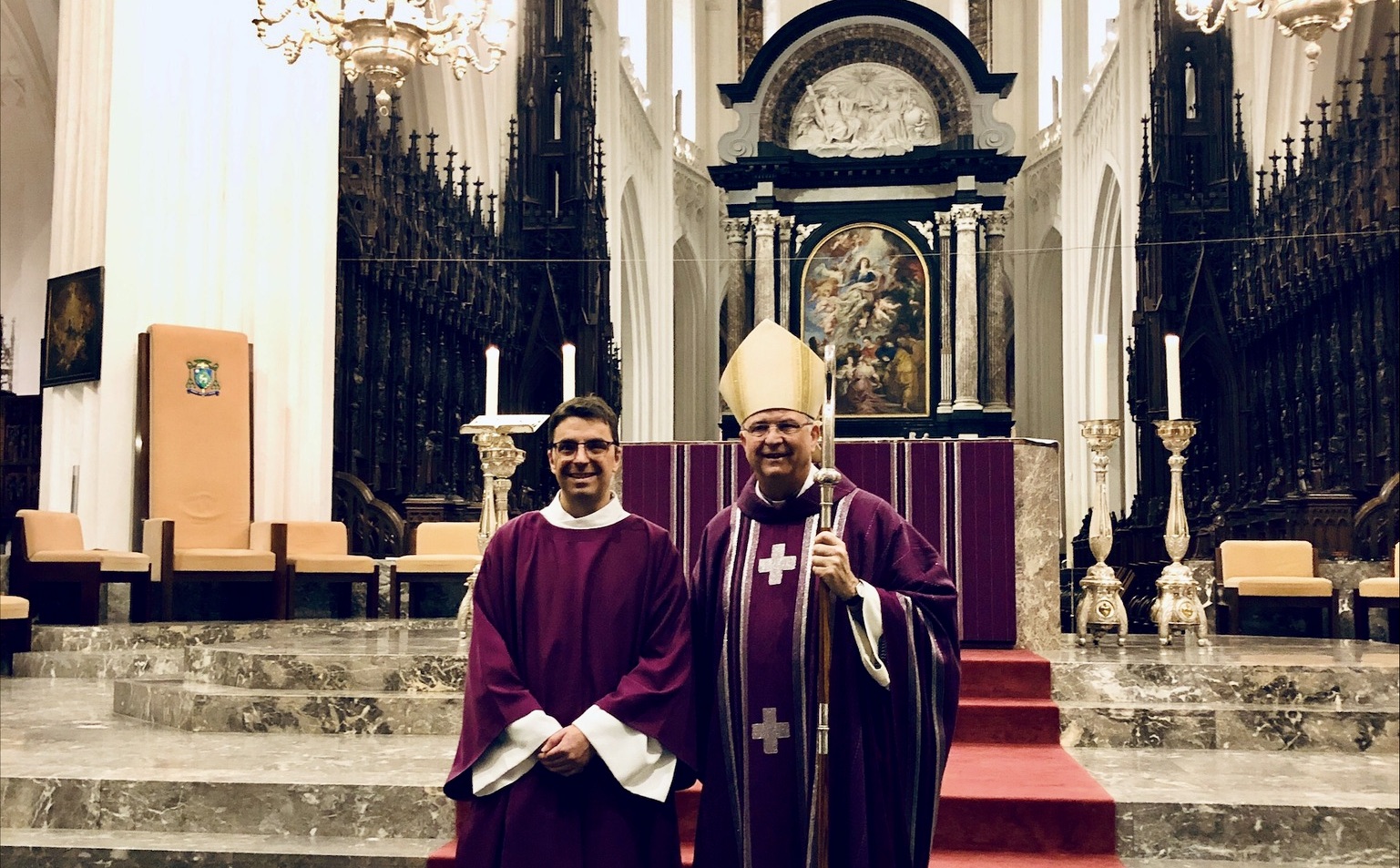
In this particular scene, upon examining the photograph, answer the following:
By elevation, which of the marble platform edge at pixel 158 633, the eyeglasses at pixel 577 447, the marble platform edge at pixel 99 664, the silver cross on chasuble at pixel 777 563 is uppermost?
the eyeglasses at pixel 577 447

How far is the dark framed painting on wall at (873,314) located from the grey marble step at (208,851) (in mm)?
14035

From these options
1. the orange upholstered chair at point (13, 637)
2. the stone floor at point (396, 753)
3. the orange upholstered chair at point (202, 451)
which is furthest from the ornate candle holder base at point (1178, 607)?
the orange upholstered chair at point (13, 637)

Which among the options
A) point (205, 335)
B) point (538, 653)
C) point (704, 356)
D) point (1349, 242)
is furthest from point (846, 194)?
point (538, 653)

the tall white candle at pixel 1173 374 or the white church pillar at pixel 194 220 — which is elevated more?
the white church pillar at pixel 194 220

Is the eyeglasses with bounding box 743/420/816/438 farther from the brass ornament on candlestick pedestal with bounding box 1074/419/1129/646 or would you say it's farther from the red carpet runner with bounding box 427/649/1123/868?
the brass ornament on candlestick pedestal with bounding box 1074/419/1129/646

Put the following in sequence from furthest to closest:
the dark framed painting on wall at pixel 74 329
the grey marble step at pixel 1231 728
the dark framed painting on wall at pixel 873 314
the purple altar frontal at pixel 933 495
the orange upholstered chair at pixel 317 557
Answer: the dark framed painting on wall at pixel 873 314
the dark framed painting on wall at pixel 74 329
the orange upholstered chair at pixel 317 557
the purple altar frontal at pixel 933 495
the grey marble step at pixel 1231 728

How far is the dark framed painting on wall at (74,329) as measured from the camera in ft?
26.7

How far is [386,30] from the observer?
6.69 meters

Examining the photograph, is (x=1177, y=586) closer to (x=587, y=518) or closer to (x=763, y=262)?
(x=587, y=518)

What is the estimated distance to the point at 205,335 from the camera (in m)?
8.32

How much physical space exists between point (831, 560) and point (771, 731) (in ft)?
1.62

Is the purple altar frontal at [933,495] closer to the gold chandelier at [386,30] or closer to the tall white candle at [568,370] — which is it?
the tall white candle at [568,370]

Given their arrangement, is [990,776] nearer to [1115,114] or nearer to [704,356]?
[1115,114]

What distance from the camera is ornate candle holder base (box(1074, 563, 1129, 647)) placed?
20.6 feet
